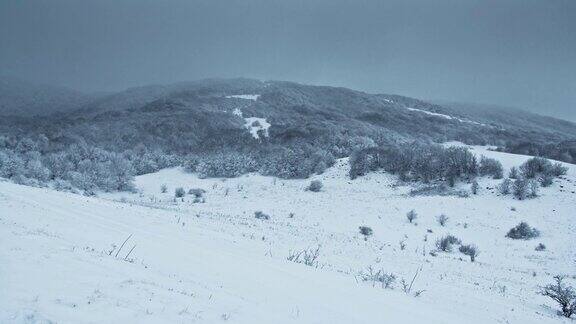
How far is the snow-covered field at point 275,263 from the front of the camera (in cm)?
591

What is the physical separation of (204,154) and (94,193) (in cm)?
1612

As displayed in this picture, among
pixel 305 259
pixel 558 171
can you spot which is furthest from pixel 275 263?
pixel 558 171

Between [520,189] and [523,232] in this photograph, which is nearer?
[523,232]

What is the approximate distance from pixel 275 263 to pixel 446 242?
12.1m

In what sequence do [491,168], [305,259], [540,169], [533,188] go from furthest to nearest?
[491,168] → [540,169] → [533,188] → [305,259]

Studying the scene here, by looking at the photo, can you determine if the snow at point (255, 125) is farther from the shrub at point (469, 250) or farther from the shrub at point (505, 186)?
the shrub at point (469, 250)

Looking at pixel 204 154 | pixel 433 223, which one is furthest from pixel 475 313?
pixel 204 154

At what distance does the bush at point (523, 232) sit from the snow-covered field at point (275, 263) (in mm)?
585

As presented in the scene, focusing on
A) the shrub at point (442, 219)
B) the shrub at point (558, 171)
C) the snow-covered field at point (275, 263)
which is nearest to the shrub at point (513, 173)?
the shrub at point (558, 171)

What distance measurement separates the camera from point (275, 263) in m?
11.1

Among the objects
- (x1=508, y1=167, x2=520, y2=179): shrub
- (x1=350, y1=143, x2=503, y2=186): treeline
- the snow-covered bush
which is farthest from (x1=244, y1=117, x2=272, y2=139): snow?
the snow-covered bush

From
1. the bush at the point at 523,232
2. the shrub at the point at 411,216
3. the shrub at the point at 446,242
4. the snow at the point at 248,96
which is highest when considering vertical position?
the snow at the point at 248,96

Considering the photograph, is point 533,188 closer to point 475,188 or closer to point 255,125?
point 475,188

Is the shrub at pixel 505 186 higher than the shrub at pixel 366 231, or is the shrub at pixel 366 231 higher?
the shrub at pixel 505 186
